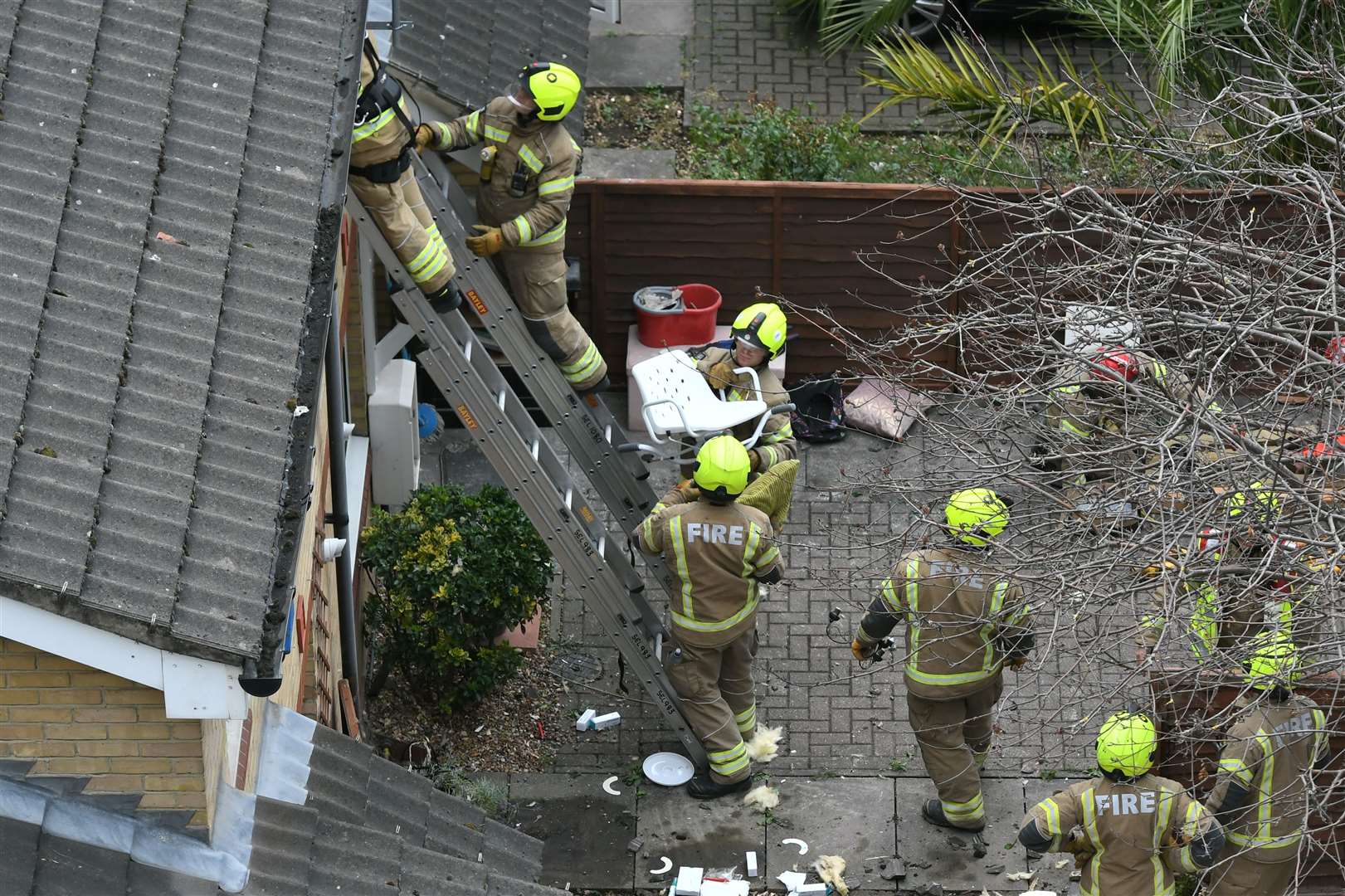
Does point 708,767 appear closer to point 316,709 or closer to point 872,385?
point 316,709

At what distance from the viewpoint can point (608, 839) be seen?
895 cm

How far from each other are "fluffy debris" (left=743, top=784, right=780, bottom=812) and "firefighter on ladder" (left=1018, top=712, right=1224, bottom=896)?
173cm

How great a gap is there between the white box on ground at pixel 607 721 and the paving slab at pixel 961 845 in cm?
157

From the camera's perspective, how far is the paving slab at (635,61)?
1545cm

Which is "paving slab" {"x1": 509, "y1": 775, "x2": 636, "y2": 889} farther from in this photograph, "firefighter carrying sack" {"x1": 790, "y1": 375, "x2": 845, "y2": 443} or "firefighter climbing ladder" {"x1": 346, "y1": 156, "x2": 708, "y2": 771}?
"firefighter carrying sack" {"x1": 790, "y1": 375, "x2": 845, "y2": 443}

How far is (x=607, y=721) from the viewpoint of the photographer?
9727 millimetres

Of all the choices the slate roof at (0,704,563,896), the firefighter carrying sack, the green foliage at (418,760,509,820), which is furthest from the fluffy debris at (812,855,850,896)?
the firefighter carrying sack

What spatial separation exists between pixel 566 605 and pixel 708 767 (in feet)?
5.55

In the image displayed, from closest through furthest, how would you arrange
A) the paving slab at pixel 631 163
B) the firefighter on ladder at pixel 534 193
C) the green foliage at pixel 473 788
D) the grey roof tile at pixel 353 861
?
1. the grey roof tile at pixel 353 861
2. the green foliage at pixel 473 788
3. the firefighter on ladder at pixel 534 193
4. the paving slab at pixel 631 163

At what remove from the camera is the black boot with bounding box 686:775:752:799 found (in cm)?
923

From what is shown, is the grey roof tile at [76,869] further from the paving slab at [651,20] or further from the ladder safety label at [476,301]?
the paving slab at [651,20]

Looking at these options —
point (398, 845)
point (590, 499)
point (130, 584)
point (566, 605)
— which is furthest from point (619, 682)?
point (130, 584)

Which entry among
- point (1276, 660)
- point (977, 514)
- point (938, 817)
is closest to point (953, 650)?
point (977, 514)

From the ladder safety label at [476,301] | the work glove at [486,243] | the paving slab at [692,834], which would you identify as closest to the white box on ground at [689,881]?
the paving slab at [692,834]
